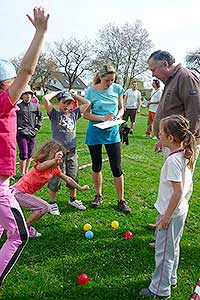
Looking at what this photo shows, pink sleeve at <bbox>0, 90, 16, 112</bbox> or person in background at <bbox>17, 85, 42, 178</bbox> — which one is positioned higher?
pink sleeve at <bbox>0, 90, 16, 112</bbox>

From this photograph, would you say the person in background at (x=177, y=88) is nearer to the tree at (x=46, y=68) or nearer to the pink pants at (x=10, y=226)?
the pink pants at (x=10, y=226)

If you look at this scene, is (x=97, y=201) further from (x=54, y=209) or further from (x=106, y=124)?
(x=106, y=124)

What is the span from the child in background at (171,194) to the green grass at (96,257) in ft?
0.93

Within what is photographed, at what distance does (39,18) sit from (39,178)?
2.09 m

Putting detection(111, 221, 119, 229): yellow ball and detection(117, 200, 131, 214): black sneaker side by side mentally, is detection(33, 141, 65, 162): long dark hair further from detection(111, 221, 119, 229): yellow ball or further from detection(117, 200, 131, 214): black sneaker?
detection(117, 200, 131, 214): black sneaker

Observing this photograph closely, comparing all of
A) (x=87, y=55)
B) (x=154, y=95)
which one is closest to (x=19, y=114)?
(x=154, y=95)

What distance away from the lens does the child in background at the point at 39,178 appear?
161 inches

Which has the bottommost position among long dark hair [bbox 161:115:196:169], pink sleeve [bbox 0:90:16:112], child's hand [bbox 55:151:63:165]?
child's hand [bbox 55:151:63:165]

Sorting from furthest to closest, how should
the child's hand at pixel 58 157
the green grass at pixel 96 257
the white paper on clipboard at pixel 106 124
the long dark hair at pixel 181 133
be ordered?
1. the white paper on clipboard at pixel 106 124
2. the child's hand at pixel 58 157
3. the green grass at pixel 96 257
4. the long dark hair at pixel 181 133

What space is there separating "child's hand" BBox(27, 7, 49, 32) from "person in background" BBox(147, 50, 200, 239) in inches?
68.5

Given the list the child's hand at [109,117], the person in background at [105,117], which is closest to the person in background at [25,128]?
the person in background at [105,117]

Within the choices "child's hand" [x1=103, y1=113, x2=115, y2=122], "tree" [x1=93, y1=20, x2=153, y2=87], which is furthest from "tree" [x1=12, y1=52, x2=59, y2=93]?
"child's hand" [x1=103, y1=113, x2=115, y2=122]

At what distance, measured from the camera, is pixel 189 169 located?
128 inches

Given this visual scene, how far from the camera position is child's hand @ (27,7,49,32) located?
2602mm
